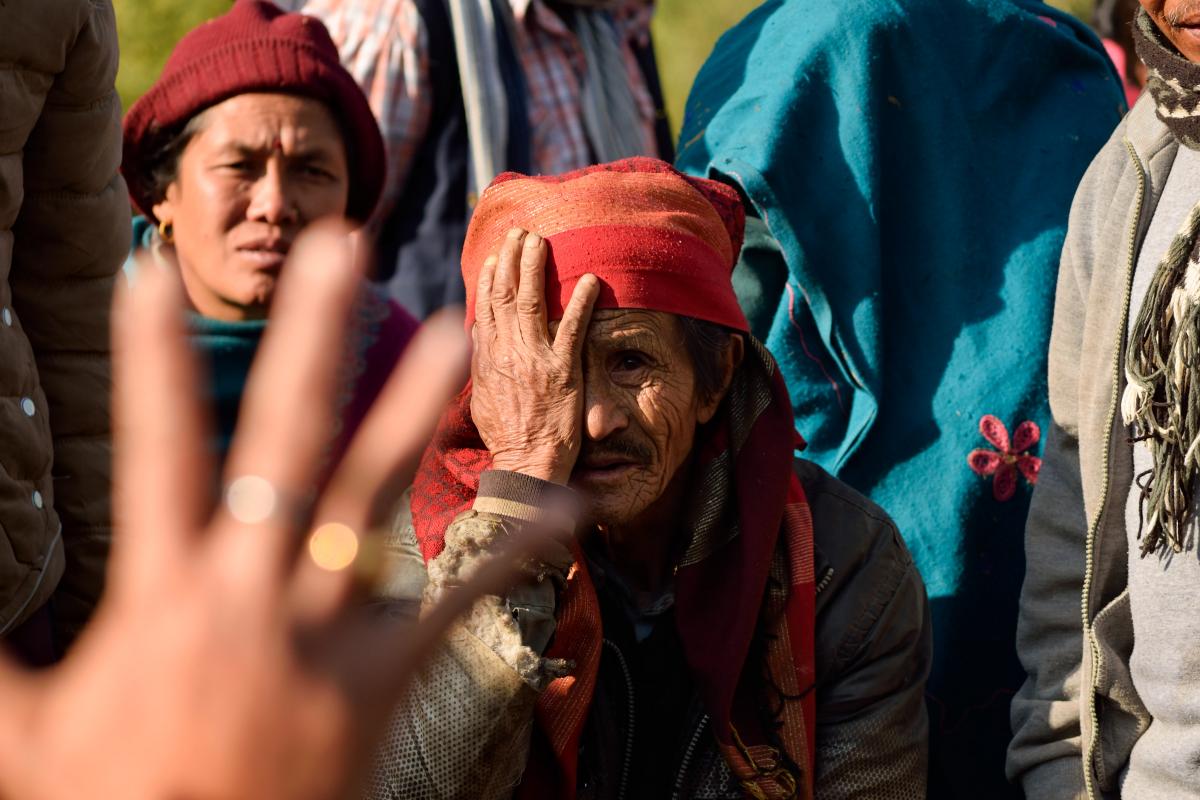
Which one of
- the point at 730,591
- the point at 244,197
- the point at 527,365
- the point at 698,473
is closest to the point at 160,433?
the point at 527,365

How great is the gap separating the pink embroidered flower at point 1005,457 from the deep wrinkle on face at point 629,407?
95 centimetres

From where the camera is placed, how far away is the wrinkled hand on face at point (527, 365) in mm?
2443

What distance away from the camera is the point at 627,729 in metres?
2.55

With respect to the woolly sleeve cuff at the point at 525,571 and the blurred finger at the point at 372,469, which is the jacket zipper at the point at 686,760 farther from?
the blurred finger at the point at 372,469

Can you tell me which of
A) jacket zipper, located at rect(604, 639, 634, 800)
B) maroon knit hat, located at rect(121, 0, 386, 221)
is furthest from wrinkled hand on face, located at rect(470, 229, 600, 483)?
maroon knit hat, located at rect(121, 0, 386, 221)

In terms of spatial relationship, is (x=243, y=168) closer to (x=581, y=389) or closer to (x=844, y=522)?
(x=581, y=389)

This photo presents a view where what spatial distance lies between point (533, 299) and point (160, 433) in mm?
1591

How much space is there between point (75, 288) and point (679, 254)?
1068 millimetres

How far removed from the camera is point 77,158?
85.8 inches

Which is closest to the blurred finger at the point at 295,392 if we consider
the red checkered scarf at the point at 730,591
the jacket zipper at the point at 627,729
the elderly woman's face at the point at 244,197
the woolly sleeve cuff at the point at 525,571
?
the woolly sleeve cuff at the point at 525,571

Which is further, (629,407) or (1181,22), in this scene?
(629,407)

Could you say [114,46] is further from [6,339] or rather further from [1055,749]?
[1055,749]

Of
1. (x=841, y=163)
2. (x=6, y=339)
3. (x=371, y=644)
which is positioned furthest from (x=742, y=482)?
(x=371, y=644)

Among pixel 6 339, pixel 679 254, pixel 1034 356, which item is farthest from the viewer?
pixel 1034 356
